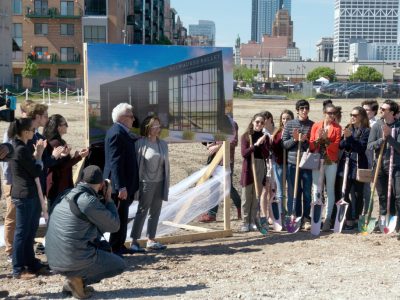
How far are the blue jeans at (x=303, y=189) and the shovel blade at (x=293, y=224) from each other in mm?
126

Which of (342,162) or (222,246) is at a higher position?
(342,162)

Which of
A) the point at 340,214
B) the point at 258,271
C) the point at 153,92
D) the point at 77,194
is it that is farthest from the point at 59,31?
the point at 77,194

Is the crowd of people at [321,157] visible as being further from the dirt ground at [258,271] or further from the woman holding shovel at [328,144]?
the dirt ground at [258,271]

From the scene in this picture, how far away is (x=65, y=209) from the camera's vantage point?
5965 millimetres

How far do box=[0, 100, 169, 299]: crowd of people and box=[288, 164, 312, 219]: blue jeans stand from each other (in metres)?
2.10

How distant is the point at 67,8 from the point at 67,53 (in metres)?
5.26


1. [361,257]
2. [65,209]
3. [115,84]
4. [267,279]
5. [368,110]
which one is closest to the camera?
[65,209]

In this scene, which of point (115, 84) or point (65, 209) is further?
point (115, 84)

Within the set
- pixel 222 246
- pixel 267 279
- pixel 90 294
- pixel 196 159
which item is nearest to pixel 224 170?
pixel 222 246

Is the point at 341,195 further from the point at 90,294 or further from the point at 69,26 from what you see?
the point at 69,26

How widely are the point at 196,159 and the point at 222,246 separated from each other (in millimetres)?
8234

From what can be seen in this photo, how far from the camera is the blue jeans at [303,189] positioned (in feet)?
30.6

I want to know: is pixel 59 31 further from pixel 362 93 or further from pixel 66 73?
pixel 362 93

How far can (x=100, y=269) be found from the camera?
20.0 ft
